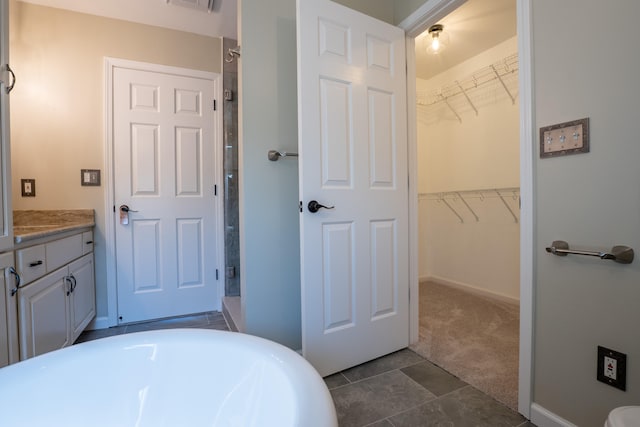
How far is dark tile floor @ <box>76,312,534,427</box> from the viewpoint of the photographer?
1.32m

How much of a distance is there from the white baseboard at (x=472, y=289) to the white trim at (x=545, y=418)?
1707mm

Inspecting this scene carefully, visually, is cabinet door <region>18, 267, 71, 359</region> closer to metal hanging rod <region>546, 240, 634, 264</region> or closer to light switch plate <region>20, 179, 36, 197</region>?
light switch plate <region>20, 179, 36, 197</region>

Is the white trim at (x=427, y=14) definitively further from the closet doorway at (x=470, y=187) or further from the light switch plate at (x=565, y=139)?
the light switch plate at (x=565, y=139)

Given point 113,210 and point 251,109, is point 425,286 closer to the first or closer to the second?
point 251,109

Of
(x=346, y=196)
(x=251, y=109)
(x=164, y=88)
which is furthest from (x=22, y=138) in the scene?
(x=346, y=196)

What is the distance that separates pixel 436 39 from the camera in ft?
8.59

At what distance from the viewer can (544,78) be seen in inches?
48.6

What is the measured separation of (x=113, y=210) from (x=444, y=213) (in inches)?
130

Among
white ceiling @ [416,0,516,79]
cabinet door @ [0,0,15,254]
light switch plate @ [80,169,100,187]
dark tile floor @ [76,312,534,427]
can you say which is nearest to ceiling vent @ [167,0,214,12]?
cabinet door @ [0,0,15,254]

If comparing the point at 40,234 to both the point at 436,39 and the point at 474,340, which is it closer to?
the point at 474,340

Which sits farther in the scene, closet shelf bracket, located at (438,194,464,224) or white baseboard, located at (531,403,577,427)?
closet shelf bracket, located at (438,194,464,224)

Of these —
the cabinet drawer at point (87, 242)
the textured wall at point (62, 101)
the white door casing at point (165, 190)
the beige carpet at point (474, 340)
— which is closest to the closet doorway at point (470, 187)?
the beige carpet at point (474, 340)

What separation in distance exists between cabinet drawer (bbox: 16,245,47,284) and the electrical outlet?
231cm

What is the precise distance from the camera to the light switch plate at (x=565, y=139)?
1.11 meters
